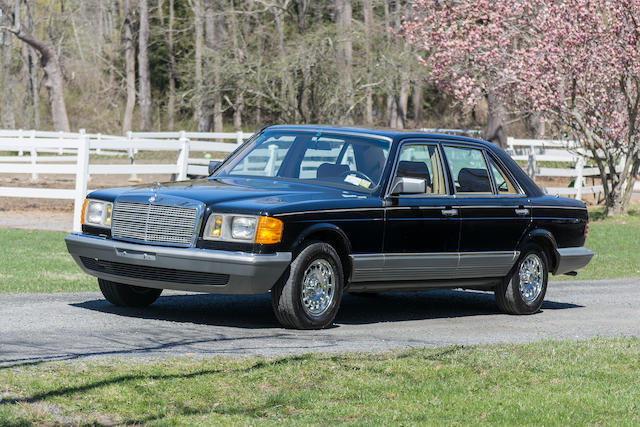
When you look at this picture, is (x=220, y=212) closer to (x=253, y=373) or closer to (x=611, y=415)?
(x=253, y=373)

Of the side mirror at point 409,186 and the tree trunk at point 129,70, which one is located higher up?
the tree trunk at point 129,70

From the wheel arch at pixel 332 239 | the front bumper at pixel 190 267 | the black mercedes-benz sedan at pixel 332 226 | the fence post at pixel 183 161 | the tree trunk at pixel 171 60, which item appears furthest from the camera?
the tree trunk at pixel 171 60

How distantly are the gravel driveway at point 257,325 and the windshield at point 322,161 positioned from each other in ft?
Result: 4.16

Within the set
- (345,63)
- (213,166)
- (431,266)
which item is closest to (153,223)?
(213,166)

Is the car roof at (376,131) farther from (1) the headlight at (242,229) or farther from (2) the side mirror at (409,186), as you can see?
(1) the headlight at (242,229)

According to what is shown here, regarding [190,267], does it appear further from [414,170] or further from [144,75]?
[144,75]

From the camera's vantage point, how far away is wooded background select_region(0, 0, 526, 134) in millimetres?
36000

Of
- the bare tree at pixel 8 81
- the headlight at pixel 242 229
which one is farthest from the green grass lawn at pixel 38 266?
the bare tree at pixel 8 81

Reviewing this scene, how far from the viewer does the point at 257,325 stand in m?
9.46

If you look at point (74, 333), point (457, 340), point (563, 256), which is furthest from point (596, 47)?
point (74, 333)

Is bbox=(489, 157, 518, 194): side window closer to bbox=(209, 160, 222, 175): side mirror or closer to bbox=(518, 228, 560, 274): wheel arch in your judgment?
bbox=(518, 228, 560, 274): wheel arch

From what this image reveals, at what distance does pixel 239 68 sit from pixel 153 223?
28049 mm

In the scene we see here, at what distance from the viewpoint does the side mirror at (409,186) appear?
9.63 meters

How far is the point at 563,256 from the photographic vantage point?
11578mm
